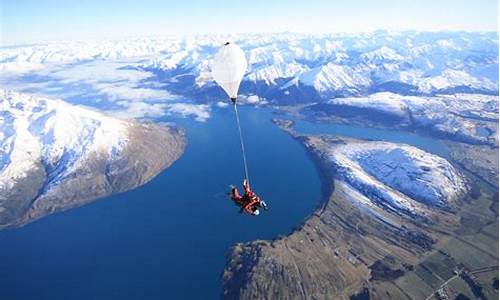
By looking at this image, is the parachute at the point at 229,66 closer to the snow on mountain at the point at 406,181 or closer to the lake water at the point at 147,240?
the lake water at the point at 147,240

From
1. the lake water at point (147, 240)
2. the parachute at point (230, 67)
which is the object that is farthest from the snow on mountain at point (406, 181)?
the parachute at point (230, 67)

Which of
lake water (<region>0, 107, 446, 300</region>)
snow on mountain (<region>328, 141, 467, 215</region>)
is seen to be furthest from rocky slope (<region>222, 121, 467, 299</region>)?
lake water (<region>0, 107, 446, 300</region>)

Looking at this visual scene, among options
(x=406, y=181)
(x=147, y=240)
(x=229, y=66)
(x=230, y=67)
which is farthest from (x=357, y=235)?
(x=229, y=66)

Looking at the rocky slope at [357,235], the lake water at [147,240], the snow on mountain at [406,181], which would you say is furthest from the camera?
the snow on mountain at [406,181]

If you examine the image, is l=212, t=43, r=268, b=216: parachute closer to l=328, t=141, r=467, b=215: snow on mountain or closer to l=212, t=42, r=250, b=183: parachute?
l=212, t=42, r=250, b=183: parachute

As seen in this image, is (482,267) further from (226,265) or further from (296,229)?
(226,265)

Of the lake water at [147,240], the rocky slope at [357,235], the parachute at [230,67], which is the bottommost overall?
the lake water at [147,240]
